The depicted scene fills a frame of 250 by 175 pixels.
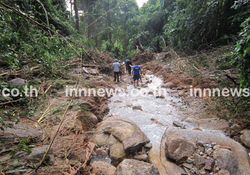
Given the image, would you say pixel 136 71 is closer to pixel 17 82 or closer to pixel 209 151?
pixel 17 82

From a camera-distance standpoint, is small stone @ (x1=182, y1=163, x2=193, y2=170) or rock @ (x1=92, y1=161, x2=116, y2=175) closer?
rock @ (x1=92, y1=161, x2=116, y2=175)

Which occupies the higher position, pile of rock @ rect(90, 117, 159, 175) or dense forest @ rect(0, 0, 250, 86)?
dense forest @ rect(0, 0, 250, 86)

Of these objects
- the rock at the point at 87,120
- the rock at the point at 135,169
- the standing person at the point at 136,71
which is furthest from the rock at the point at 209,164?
the standing person at the point at 136,71

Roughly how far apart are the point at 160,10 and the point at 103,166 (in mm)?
21642

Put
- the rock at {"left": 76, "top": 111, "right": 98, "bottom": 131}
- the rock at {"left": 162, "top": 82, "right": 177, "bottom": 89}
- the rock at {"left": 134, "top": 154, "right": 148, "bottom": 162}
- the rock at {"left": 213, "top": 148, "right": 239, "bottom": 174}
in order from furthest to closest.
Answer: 1. the rock at {"left": 162, "top": 82, "right": 177, "bottom": 89}
2. the rock at {"left": 76, "top": 111, "right": 98, "bottom": 131}
3. the rock at {"left": 134, "top": 154, "right": 148, "bottom": 162}
4. the rock at {"left": 213, "top": 148, "right": 239, "bottom": 174}

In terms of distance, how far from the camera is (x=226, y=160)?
216 inches

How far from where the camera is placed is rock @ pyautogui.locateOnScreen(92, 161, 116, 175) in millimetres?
5009

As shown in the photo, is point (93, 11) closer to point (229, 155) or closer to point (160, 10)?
point (160, 10)

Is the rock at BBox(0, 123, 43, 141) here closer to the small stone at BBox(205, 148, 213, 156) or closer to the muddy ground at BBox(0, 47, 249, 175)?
the muddy ground at BBox(0, 47, 249, 175)

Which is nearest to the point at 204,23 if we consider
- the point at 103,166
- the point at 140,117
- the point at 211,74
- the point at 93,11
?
the point at 211,74

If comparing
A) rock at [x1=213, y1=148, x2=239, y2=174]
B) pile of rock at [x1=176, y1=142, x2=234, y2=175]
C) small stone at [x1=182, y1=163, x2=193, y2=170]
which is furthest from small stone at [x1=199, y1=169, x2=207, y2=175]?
rock at [x1=213, y1=148, x2=239, y2=174]

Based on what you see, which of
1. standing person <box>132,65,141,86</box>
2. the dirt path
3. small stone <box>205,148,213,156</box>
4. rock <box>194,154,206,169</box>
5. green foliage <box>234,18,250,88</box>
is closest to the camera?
rock <box>194,154,206,169</box>

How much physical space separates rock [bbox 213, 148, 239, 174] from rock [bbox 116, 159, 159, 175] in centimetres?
139

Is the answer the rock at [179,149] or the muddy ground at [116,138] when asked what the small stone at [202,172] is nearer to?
the muddy ground at [116,138]
